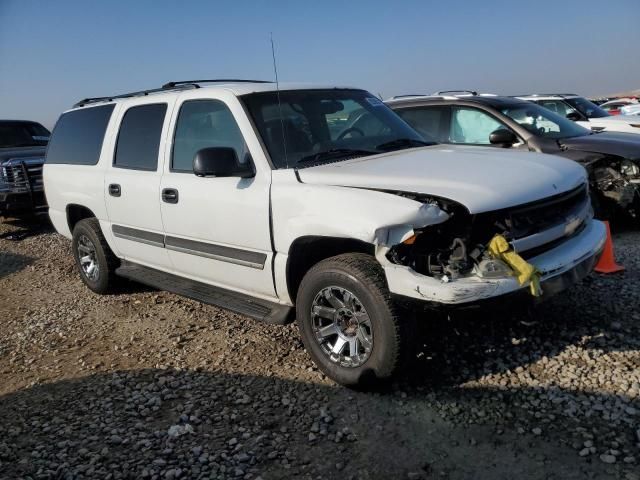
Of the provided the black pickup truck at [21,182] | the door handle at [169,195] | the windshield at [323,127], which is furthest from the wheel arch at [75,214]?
the black pickup truck at [21,182]

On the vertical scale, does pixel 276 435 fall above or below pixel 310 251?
below

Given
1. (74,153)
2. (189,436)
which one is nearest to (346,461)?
(189,436)

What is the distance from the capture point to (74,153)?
5.77 m

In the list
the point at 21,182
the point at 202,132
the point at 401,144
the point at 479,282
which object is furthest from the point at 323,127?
the point at 21,182

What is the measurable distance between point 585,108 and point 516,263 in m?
9.60

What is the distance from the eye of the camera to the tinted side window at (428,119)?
7176mm

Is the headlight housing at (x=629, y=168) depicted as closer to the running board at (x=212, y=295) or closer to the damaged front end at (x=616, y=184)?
the damaged front end at (x=616, y=184)

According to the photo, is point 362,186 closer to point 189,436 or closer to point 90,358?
point 189,436

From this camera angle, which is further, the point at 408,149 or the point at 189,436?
the point at 408,149

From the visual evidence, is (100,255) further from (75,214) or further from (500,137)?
(500,137)

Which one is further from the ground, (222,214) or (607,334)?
(222,214)

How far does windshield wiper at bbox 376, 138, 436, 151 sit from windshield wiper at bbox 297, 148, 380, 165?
0.57 ft

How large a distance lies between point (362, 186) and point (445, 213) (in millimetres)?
539

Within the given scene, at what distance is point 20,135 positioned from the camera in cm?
1105
